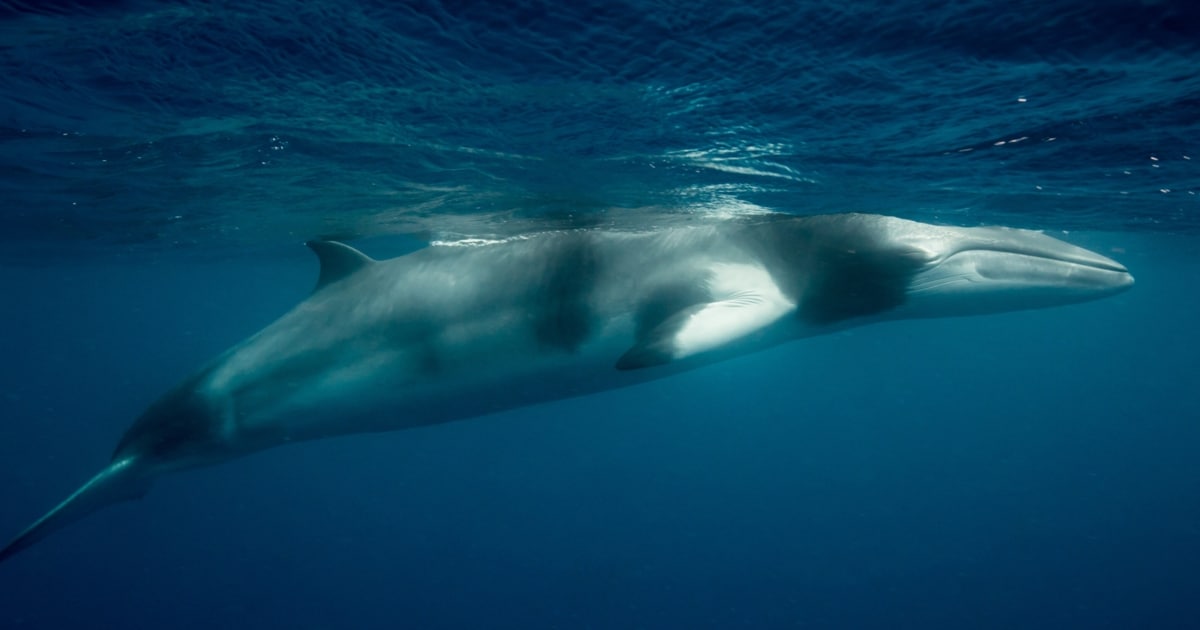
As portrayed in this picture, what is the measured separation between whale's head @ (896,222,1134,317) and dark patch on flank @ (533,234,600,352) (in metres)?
3.66

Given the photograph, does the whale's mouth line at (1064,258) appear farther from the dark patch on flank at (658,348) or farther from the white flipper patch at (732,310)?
the dark patch on flank at (658,348)

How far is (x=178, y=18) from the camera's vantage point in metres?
6.68

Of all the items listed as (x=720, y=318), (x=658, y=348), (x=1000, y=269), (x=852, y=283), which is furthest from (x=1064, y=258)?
(x=658, y=348)

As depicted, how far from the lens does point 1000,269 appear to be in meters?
7.93

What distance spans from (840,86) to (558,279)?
4174mm

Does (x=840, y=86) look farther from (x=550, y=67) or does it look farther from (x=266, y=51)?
(x=266, y=51)

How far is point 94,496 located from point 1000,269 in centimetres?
1101

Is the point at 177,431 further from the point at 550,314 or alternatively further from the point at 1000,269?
the point at 1000,269

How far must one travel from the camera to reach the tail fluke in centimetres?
790

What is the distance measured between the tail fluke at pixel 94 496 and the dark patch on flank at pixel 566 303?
5337 mm

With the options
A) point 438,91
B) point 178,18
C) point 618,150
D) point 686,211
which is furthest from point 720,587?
point 178,18

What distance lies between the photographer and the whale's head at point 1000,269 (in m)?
7.89

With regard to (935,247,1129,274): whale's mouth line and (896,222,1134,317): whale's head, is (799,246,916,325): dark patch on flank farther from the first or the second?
(935,247,1129,274): whale's mouth line

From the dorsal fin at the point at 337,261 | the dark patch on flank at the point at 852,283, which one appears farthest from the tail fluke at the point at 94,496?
the dark patch on flank at the point at 852,283
